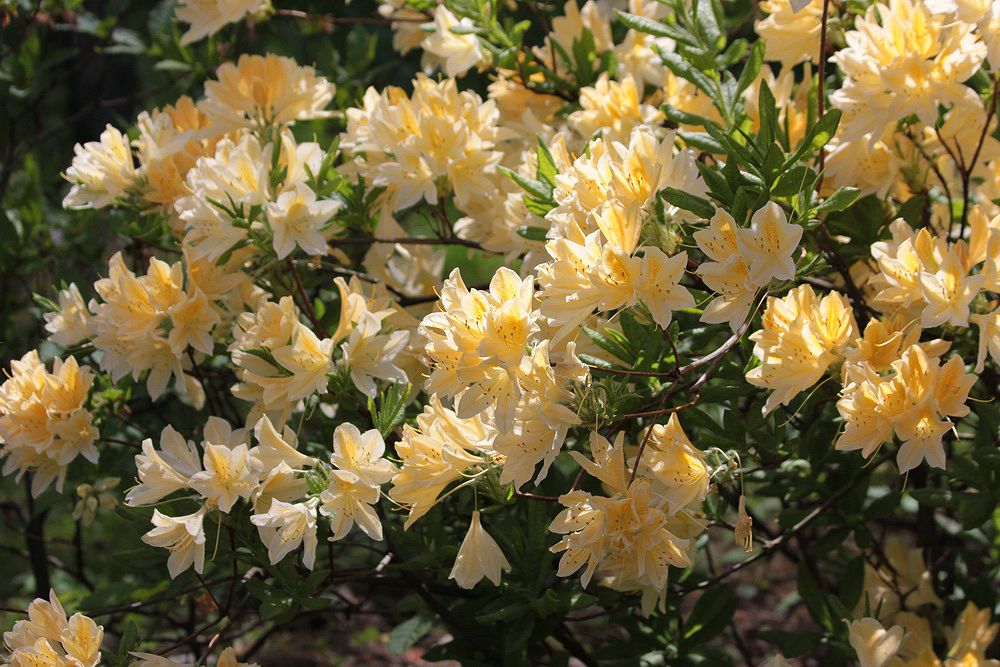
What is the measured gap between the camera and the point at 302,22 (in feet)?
9.78

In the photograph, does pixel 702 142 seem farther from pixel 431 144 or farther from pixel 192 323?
pixel 192 323

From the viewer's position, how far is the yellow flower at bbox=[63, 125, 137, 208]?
1.94 metres

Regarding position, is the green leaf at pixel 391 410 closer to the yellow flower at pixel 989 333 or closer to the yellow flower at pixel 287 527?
the yellow flower at pixel 287 527

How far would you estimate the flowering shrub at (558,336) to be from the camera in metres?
1.38

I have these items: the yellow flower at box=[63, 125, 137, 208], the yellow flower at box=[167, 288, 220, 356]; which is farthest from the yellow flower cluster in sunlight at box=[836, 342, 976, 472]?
the yellow flower at box=[63, 125, 137, 208]

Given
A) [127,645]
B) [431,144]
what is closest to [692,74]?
[431,144]

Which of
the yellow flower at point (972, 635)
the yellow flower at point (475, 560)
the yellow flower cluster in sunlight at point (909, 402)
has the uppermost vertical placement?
the yellow flower cluster in sunlight at point (909, 402)

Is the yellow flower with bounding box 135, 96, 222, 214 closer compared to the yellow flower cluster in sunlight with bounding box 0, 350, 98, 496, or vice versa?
the yellow flower cluster in sunlight with bounding box 0, 350, 98, 496

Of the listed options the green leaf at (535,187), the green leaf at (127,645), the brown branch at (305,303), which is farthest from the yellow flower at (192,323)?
the green leaf at (535,187)

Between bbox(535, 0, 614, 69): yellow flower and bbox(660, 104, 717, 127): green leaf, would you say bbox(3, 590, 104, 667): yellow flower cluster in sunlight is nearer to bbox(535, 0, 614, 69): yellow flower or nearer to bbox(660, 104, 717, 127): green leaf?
bbox(660, 104, 717, 127): green leaf

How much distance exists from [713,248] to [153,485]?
877 mm

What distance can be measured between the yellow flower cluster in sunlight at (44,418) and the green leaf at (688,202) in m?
1.03

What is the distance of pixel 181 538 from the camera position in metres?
1.58

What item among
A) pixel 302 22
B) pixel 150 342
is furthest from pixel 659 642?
pixel 302 22
